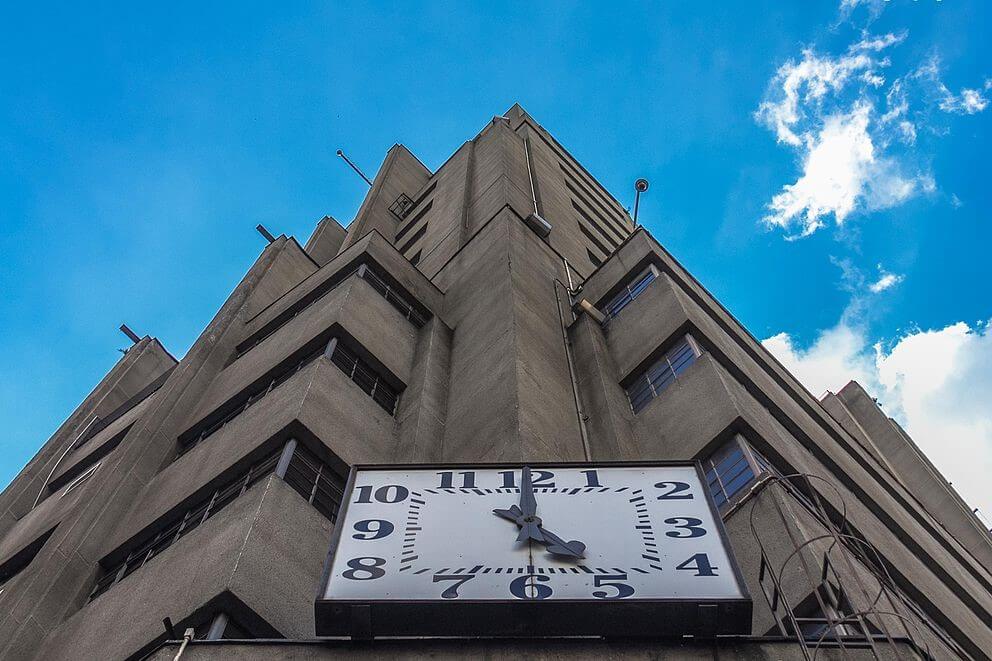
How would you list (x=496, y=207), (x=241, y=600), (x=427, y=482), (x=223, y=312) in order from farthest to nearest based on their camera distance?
(x=496, y=207)
(x=223, y=312)
(x=241, y=600)
(x=427, y=482)

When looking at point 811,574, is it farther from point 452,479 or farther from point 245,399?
point 245,399

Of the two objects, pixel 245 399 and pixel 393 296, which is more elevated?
pixel 393 296

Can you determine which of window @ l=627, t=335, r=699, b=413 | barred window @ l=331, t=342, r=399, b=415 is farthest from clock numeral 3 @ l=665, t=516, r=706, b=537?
barred window @ l=331, t=342, r=399, b=415

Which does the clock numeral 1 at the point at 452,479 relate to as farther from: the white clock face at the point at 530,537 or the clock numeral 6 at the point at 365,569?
the clock numeral 6 at the point at 365,569

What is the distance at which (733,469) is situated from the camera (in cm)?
1562

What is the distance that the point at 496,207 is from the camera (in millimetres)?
32594

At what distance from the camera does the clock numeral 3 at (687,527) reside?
982cm

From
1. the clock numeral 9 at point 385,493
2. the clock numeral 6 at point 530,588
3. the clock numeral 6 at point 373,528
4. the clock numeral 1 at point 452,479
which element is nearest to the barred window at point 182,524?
the clock numeral 9 at point 385,493

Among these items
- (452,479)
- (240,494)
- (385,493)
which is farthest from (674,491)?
(240,494)

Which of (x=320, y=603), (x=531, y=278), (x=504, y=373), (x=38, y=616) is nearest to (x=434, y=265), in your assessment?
(x=531, y=278)

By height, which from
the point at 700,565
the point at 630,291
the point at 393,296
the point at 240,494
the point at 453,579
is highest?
the point at 630,291

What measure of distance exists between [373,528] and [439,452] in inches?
295

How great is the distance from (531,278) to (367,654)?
16084 mm

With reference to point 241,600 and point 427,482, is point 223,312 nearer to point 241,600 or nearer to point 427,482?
point 241,600
